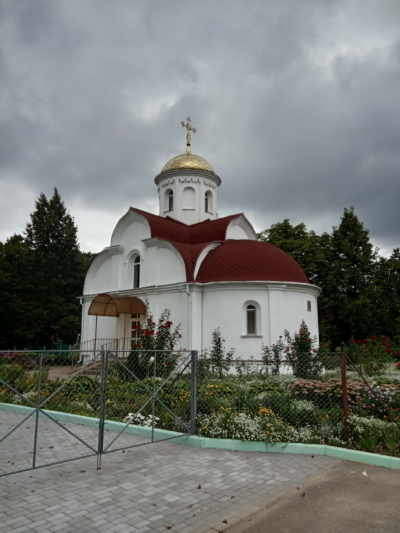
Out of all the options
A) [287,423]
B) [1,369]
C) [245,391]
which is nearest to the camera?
[287,423]

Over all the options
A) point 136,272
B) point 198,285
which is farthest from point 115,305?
point 198,285

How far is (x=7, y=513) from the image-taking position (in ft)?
14.5

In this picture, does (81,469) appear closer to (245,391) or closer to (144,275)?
(245,391)

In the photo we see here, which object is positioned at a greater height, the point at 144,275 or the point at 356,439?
the point at 144,275

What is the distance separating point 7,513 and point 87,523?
36.4 inches

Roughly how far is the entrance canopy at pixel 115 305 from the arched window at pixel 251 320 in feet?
15.2

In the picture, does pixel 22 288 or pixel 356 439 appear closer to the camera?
pixel 356 439

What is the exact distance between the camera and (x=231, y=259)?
1812cm

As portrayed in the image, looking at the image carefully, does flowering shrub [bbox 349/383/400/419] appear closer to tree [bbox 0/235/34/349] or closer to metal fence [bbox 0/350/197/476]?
metal fence [bbox 0/350/197/476]

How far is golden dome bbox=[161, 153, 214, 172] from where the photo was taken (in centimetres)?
2406

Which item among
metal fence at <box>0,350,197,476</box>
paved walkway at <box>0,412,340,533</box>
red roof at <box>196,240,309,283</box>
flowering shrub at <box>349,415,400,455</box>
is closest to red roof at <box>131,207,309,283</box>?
red roof at <box>196,240,309,283</box>

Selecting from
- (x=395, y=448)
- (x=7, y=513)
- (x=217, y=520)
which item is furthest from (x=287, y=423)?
(x=7, y=513)

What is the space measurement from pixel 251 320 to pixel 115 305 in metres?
6.07

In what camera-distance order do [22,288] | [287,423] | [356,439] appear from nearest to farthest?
[356,439], [287,423], [22,288]
